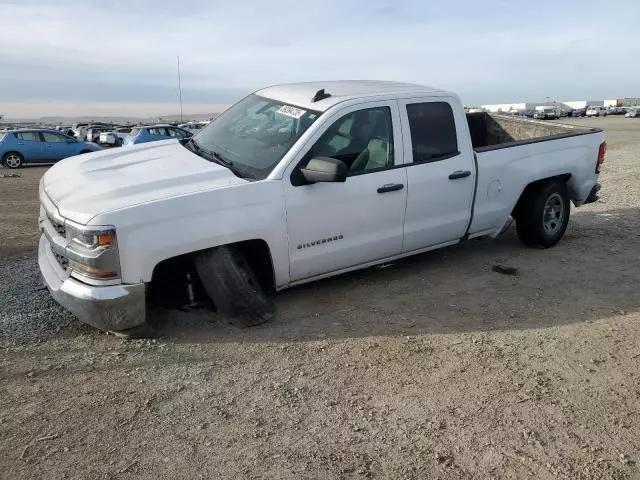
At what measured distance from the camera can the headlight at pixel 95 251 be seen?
11.9 feet

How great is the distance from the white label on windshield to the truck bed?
2.74m

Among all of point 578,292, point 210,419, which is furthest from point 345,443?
point 578,292

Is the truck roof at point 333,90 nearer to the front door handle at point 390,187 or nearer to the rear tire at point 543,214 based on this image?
the front door handle at point 390,187

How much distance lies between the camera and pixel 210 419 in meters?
3.12

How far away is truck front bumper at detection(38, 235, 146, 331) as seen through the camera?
12.2ft

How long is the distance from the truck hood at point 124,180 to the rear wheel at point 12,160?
17.8m

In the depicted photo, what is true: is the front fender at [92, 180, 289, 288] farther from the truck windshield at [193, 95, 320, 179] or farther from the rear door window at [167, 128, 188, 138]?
the rear door window at [167, 128, 188, 138]

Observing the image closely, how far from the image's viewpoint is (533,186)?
6.30m

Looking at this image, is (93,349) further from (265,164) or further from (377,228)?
(377,228)

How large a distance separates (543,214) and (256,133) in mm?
3475

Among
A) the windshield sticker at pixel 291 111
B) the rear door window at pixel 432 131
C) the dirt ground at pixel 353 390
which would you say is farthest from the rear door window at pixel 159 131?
the rear door window at pixel 432 131

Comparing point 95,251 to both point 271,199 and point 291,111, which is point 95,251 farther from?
point 291,111

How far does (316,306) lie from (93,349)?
5.81ft

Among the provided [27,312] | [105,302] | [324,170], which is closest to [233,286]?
[105,302]
